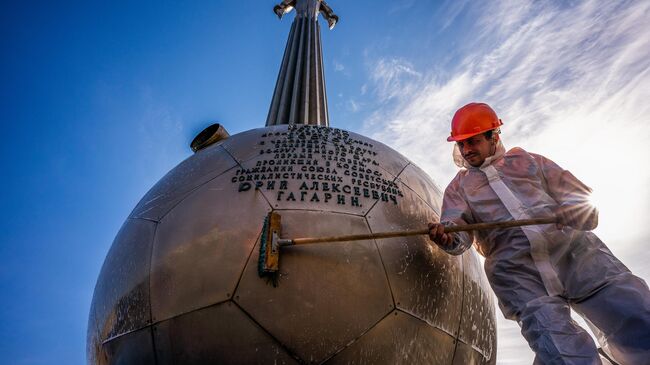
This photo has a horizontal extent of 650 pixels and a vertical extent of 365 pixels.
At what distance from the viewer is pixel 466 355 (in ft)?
11.3

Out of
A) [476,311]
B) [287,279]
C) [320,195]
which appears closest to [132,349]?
[287,279]

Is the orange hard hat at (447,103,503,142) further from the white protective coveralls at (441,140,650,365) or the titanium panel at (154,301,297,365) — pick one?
the titanium panel at (154,301,297,365)

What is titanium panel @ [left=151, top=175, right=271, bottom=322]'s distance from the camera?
9.66 feet

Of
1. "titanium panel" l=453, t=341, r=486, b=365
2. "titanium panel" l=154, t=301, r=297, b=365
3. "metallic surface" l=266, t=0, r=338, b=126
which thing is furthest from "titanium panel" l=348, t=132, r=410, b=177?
"metallic surface" l=266, t=0, r=338, b=126

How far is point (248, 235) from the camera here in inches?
122

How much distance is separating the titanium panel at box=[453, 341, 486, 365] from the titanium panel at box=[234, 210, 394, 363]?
2.85ft

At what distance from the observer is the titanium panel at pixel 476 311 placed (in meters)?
3.50

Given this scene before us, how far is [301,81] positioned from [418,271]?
6685mm

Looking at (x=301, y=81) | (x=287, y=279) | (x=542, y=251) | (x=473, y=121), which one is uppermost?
(x=301, y=81)

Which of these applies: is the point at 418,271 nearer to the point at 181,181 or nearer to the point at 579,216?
the point at 579,216

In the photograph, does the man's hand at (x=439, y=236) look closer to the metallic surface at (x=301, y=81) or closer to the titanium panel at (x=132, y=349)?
the titanium panel at (x=132, y=349)

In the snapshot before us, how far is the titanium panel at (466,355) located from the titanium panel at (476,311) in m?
0.04

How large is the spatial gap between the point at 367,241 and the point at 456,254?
0.86 m

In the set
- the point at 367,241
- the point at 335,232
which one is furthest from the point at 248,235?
the point at 367,241
